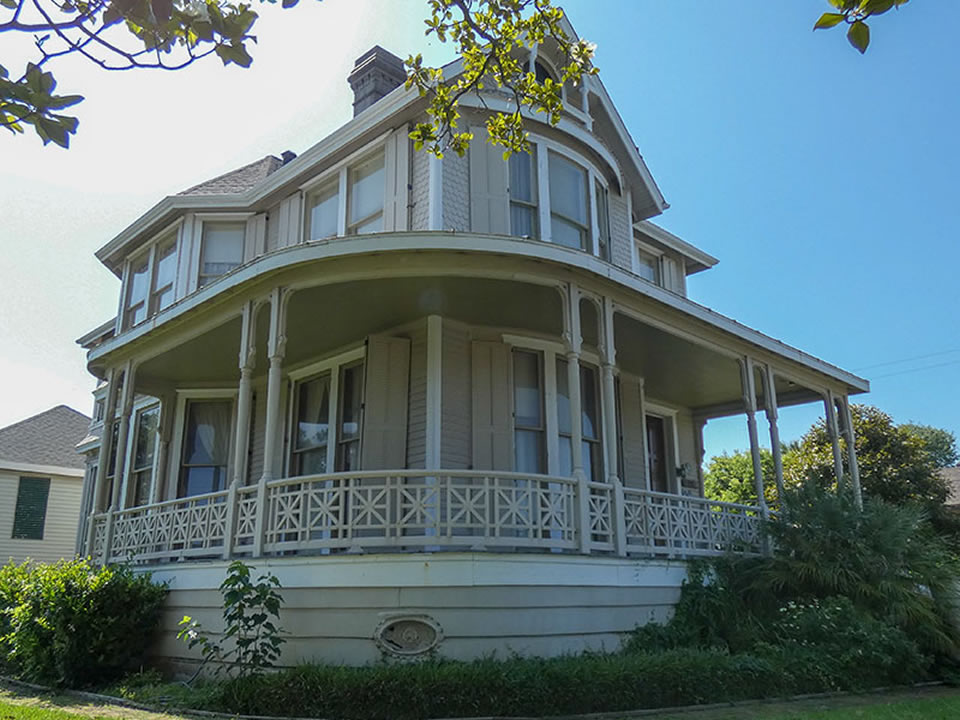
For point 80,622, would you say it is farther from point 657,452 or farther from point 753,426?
point 657,452

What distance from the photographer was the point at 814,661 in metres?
7.83

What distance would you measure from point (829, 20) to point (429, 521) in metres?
6.06

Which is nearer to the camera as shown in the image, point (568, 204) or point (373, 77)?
point (568, 204)

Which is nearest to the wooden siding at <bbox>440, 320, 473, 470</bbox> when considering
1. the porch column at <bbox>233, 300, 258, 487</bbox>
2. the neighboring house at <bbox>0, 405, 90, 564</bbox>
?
the porch column at <bbox>233, 300, 258, 487</bbox>

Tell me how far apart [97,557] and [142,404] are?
4690 mm

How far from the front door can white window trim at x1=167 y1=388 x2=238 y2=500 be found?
7.30m

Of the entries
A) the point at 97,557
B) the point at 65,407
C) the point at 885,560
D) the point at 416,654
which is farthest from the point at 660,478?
the point at 65,407

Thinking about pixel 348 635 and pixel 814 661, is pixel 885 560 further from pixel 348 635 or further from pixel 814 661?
pixel 348 635

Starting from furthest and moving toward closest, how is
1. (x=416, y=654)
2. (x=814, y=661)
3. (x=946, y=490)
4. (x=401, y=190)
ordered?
1. (x=946, y=490)
2. (x=401, y=190)
3. (x=814, y=661)
4. (x=416, y=654)

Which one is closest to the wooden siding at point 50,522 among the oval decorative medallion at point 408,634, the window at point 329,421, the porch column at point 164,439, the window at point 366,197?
the porch column at point 164,439

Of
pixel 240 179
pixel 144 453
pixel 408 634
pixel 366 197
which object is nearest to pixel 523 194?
pixel 366 197

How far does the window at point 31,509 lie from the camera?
73.2ft

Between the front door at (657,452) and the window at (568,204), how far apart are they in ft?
14.1

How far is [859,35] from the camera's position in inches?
130
